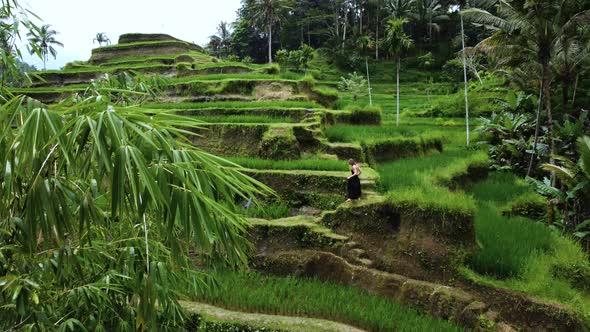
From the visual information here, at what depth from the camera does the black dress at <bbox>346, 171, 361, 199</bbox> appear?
8.09 metres

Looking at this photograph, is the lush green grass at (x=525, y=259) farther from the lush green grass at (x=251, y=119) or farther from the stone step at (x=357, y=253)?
the lush green grass at (x=251, y=119)

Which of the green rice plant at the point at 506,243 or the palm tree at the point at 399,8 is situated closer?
the green rice plant at the point at 506,243

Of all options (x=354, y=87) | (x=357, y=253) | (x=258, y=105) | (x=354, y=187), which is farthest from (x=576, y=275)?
(x=354, y=87)

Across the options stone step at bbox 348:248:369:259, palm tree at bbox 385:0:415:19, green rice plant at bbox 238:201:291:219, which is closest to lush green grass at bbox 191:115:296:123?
green rice plant at bbox 238:201:291:219

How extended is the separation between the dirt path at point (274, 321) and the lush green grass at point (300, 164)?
399 cm

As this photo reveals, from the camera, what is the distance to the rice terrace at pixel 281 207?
2248 millimetres

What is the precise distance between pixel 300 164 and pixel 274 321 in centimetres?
433

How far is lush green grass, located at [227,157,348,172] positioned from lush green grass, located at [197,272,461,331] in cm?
303

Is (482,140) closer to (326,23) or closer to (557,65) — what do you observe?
(557,65)

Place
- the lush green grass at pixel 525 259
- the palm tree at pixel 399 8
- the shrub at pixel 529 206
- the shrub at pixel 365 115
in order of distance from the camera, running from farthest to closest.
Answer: the palm tree at pixel 399 8 → the shrub at pixel 365 115 → the shrub at pixel 529 206 → the lush green grass at pixel 525 259

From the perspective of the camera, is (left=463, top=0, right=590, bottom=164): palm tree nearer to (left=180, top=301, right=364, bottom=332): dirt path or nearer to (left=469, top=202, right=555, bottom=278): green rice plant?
(left=469, top=202, right=555, bottom=278): green rice plant

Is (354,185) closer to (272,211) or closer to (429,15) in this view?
(272,211)

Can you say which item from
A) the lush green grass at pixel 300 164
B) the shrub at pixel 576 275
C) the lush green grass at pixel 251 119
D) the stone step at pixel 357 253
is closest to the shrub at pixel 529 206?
the shrub at pixel 576 275

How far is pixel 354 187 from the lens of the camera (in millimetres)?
8125
